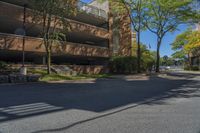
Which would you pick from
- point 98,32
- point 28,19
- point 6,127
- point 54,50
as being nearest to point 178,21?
point 98,32

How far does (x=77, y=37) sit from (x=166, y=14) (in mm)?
12633

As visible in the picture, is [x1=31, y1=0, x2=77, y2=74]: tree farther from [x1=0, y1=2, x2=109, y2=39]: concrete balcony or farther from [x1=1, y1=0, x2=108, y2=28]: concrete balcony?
[x1=1, y1=0, x2=108, y2=28]: concrete balcony

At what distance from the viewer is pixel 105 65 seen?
105 ft

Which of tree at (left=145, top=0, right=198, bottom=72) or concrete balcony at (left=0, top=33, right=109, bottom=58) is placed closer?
concrete balcony at (left=0, top=33, right=109, bottom=58)

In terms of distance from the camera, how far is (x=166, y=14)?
3180 centimetres

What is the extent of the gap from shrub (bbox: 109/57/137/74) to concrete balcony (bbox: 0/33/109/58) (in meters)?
2.43

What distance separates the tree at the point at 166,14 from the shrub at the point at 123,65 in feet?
19.6

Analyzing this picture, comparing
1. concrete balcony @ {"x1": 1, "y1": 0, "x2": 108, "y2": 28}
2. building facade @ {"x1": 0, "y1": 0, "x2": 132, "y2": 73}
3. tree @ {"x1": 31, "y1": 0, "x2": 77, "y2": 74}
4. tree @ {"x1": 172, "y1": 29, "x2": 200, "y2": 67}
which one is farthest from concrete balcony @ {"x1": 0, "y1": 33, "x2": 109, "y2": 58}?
tree @ {"x1": 172, "y1": 29, "x2": 200, "y2": 67}

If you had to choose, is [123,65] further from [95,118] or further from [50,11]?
[95,118]

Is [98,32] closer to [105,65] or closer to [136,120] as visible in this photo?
[105,65]

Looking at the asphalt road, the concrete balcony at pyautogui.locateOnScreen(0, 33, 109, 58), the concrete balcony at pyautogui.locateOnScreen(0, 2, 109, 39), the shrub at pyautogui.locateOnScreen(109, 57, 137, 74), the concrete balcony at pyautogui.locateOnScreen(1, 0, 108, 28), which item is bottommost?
the asphalt road

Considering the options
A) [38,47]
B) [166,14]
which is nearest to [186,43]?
[166,14]

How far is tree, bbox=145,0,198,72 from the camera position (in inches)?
1161

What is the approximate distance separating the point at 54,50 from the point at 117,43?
1282 cm
